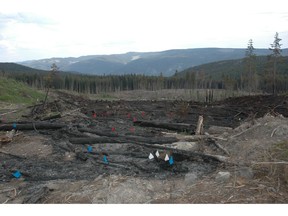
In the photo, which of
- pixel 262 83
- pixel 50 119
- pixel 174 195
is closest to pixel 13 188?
pixel 174 195

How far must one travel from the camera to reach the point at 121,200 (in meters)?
4.59

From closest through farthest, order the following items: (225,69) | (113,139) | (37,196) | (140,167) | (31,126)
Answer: (37,196)
(140,167)
(113,139)
(31,126)
(225,69)

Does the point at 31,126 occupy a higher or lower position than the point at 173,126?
higher

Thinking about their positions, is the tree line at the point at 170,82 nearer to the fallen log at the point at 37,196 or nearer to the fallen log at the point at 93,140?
the fallen log at the point at 93,140

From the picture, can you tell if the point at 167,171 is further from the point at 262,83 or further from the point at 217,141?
the point at 262,83

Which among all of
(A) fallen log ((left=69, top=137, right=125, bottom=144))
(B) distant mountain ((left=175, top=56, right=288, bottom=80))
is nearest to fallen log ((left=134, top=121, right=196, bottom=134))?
(A) fallen log ((left=69, top=137, right=125, bottom=144))

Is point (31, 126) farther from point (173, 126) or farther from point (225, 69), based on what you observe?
point (225, 69)

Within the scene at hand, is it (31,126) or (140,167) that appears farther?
(31,126)

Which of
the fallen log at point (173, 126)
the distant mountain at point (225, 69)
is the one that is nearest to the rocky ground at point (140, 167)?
the fallen log at point (173, 126)

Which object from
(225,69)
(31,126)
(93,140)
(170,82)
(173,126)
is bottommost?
(170,82)

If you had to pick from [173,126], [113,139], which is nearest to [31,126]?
[113,139]

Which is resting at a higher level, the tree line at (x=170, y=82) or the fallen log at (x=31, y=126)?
the fallen log at (x=31, y=126)

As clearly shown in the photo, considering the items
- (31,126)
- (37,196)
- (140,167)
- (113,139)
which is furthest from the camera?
(31,126)

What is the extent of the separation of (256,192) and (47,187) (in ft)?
11.0
